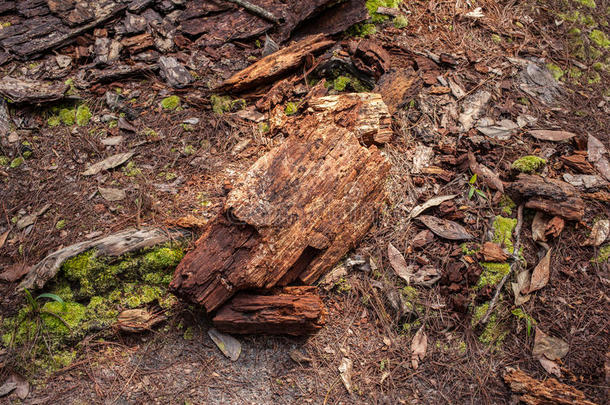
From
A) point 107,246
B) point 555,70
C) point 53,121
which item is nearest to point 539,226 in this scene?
point 555,70

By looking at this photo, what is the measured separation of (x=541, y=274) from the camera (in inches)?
115

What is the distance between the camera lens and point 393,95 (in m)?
3.69

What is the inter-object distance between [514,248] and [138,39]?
4.28m

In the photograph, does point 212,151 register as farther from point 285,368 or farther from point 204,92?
point 285,368

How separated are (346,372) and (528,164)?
234 centimetres

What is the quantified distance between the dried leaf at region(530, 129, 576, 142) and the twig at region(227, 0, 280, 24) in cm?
299

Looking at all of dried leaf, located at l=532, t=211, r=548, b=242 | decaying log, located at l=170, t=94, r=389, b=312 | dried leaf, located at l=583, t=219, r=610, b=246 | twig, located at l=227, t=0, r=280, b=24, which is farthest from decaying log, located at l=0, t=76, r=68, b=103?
dried leaf, located at l=583, t=219, r=610, b=246

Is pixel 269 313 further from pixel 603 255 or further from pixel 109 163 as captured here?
pixel 603 255

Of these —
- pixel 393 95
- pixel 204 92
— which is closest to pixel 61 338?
pixel 204 92

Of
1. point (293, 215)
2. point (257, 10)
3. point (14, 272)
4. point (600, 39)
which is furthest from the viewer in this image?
point (600, 39)

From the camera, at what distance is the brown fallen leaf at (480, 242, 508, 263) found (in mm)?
2928

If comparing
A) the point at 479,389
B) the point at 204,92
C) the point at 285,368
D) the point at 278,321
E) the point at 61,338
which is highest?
the point at 204,92

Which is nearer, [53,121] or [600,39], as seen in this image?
[53,121]

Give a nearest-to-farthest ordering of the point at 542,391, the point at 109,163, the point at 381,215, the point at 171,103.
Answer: the point at 542,391
the point at 381,215
the point at 109,163
the point at 171,103
